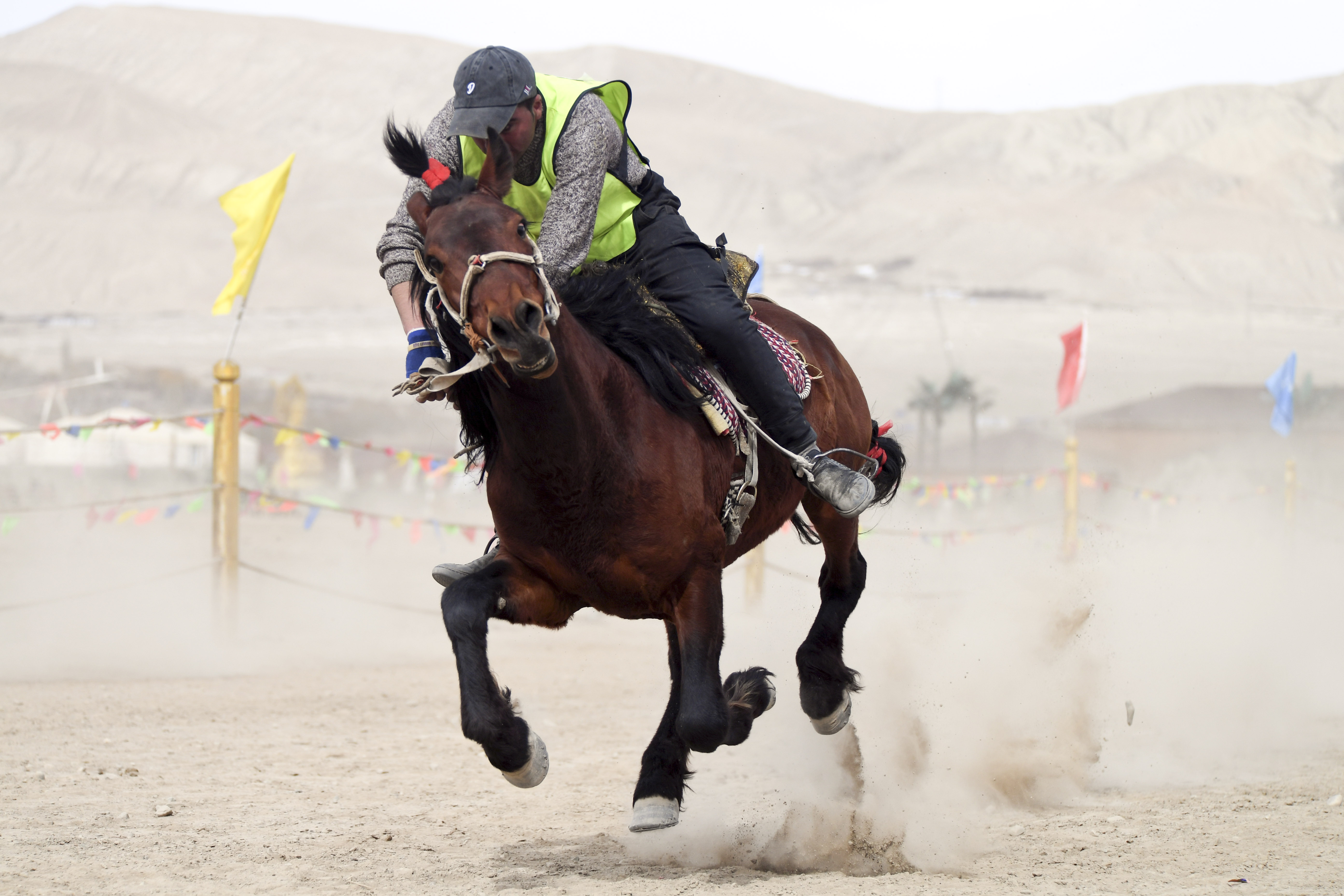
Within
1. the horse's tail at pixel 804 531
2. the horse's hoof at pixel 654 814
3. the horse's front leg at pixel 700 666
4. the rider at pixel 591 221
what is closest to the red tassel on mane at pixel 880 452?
the horse's tail at pixel 804 531

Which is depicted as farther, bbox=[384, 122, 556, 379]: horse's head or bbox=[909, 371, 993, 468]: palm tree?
bbox=[909, 371, 993, 468]: palm tree

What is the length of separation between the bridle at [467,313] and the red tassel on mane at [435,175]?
20 cm

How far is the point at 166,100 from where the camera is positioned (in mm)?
107250

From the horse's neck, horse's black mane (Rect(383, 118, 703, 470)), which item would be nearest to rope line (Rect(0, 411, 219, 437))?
horse's black mane (Rect(383, 118, 703, 470))

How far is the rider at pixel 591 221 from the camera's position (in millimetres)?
3848

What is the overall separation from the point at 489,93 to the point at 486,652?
1.70 meters

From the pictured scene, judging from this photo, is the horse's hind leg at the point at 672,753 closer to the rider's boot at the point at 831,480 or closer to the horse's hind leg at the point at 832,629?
the rider's boot at the point at 831,480

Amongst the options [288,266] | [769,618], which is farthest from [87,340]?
[769,618]

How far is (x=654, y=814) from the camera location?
418 centimetres

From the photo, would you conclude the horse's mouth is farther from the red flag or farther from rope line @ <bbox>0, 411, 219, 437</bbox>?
the red flag

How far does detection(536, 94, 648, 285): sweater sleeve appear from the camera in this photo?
12.7 feet

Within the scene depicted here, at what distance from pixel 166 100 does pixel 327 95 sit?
1366cm

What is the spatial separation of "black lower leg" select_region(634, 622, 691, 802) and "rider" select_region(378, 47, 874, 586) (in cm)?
79

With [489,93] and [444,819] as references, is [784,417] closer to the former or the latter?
[489,93]
